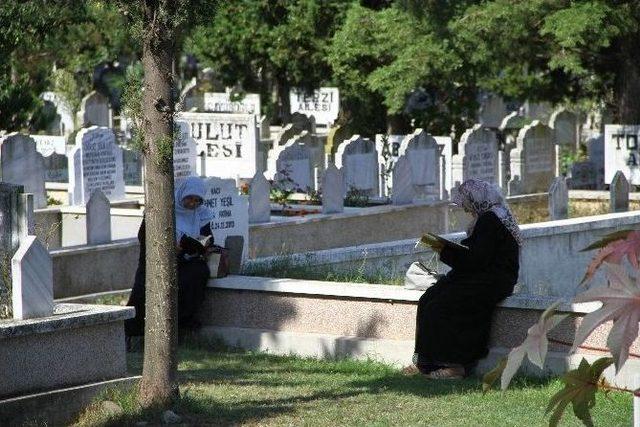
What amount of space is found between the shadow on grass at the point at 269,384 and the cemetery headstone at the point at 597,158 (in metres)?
14.8

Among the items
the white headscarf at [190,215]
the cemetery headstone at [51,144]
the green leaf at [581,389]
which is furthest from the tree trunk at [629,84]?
the green leaf at [581,389]

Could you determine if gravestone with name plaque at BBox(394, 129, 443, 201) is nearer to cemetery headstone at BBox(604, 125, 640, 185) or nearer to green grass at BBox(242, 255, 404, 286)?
cemetery headstone at BBox(604, 125, 640, 185)

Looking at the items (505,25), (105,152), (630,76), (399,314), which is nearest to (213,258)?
(399,314)

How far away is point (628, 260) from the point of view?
262 centimetres

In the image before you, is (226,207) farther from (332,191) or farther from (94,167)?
(94,167)

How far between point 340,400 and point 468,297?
160 cm

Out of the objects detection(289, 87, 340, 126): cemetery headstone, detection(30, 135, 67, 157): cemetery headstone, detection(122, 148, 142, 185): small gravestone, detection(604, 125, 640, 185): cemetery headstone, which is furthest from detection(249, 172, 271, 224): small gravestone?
detection(289, 87, 340, 126): cemetery headstone

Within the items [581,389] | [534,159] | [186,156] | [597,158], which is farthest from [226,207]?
[597,158]

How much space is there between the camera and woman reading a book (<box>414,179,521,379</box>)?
9.29 m

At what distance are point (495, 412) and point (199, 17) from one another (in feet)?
8.79

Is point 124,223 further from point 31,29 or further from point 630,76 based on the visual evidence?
point 630,76

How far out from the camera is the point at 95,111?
33000 millimetres

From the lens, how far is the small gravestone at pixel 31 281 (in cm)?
749

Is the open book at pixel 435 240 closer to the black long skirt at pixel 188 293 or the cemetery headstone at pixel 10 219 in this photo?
the black long skirt at pixel 188 293
